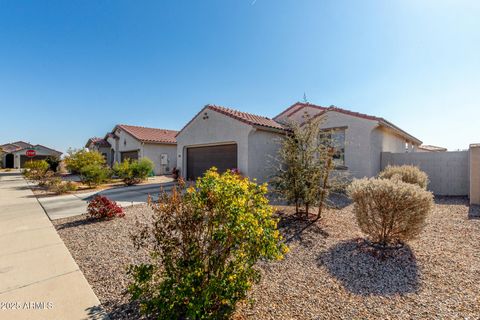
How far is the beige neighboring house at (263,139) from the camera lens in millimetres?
11258

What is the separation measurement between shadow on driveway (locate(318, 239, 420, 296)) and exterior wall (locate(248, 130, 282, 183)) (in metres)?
7.77

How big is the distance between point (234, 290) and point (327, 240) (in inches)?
133

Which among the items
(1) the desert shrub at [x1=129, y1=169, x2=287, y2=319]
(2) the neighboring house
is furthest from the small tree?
(2) the neighboring house

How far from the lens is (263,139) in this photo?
13.0 meters

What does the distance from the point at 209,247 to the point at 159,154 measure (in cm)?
2297

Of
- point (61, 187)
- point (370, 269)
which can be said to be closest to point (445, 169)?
point (370, 269)

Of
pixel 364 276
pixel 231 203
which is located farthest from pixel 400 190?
pixel 231 203

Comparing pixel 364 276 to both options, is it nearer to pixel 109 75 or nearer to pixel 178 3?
pixel 178 3

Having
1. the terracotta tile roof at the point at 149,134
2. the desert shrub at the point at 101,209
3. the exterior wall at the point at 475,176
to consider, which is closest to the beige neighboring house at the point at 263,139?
the exterior wall at the point at 475,176

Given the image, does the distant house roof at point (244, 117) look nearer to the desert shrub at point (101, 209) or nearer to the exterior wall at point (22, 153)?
the desert shrub at point (101, 209)

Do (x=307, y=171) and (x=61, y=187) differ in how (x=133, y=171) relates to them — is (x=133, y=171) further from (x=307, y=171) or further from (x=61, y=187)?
(x=307, y=171)

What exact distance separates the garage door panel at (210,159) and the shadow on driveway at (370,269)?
9.26 metres

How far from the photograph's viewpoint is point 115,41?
1176 cm

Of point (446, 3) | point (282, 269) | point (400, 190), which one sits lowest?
point (282, 269)
